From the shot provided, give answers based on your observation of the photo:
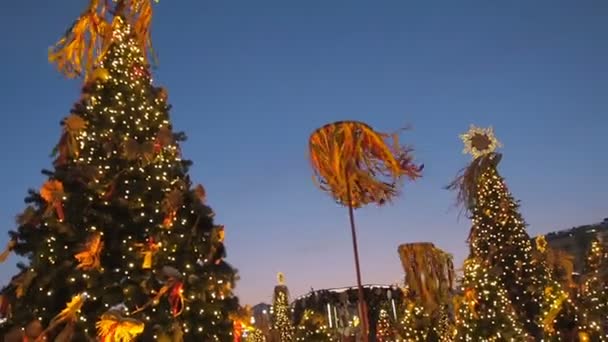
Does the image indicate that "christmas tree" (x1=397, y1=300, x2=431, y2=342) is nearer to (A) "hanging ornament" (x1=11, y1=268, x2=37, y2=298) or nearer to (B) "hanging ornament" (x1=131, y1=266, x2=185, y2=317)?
(B) "hanging ornament" (x1=131, y1=266, x2=185, y2=317)

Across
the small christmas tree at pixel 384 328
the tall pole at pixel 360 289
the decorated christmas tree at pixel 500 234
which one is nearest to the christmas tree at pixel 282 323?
the small christmas tree at pixel 384 328

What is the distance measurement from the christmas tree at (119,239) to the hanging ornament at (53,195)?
0.5 inches

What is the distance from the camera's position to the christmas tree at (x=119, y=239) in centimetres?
684

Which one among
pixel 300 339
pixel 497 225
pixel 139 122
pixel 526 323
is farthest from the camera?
pixel 497 225

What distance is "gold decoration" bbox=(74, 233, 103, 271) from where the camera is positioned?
22.4ft

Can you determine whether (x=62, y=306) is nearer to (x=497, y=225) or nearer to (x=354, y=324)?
(x=497, y=225)

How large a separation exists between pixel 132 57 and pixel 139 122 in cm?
126

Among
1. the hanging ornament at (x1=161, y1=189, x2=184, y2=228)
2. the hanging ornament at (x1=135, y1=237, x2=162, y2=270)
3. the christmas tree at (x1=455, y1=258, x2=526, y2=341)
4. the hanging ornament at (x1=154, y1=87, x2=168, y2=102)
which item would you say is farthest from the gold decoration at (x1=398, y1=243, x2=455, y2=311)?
the hanging ornament at (x1=154, y1=87, x2=168, y2=102)

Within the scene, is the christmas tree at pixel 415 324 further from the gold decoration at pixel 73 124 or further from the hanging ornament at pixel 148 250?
the gold decoration at pixel 73 124

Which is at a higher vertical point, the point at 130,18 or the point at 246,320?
the point at 130,18

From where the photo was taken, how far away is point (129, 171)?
7.57 m

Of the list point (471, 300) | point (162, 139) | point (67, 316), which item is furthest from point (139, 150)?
point (471, 300)

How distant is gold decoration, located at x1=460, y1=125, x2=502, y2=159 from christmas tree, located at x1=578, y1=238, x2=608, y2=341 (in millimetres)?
4911

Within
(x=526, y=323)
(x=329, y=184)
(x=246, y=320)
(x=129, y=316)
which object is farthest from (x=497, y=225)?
(x=129, y=316)
